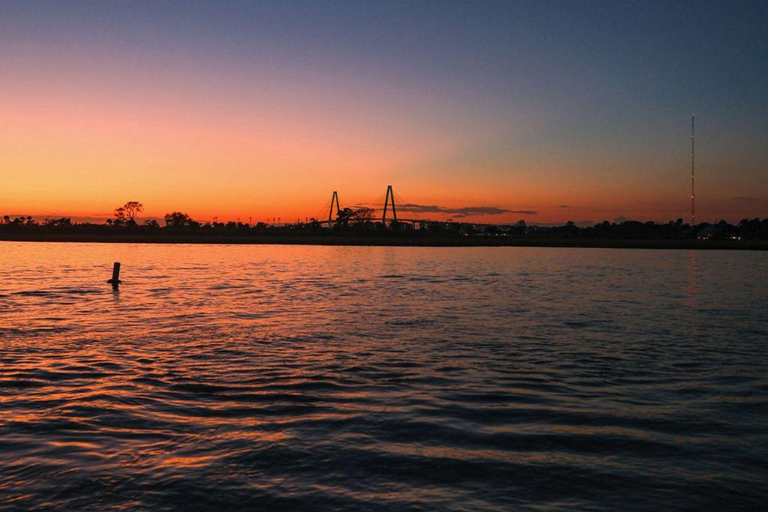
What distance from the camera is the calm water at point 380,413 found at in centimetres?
752

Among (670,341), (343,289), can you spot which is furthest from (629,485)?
(343,289)

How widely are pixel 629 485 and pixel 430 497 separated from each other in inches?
101

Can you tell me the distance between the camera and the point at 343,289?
4053 cm

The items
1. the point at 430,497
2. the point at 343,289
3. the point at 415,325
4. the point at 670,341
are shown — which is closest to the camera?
the point at 430,497

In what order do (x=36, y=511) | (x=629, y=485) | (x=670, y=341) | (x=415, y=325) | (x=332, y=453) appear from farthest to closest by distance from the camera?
(x=415, y=325) < (x=670, y=341) < (x=332, y=453) < (x=629, y=485) < (x=36, y=511)

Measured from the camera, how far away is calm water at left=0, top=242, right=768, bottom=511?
7.52 m

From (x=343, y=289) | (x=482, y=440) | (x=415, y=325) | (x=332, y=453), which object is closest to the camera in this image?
(x=332, y=453)

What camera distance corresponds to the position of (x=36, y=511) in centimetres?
673

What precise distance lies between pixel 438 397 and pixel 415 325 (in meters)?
11.2

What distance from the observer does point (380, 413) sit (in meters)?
11.1

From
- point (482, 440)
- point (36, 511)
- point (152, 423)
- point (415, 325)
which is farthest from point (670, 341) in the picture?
point (36, 511)

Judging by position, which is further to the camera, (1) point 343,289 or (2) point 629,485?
(1) point 343,289

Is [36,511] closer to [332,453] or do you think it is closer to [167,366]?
[332,453]

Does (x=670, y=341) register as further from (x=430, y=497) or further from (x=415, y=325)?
(x=430, y=497)
